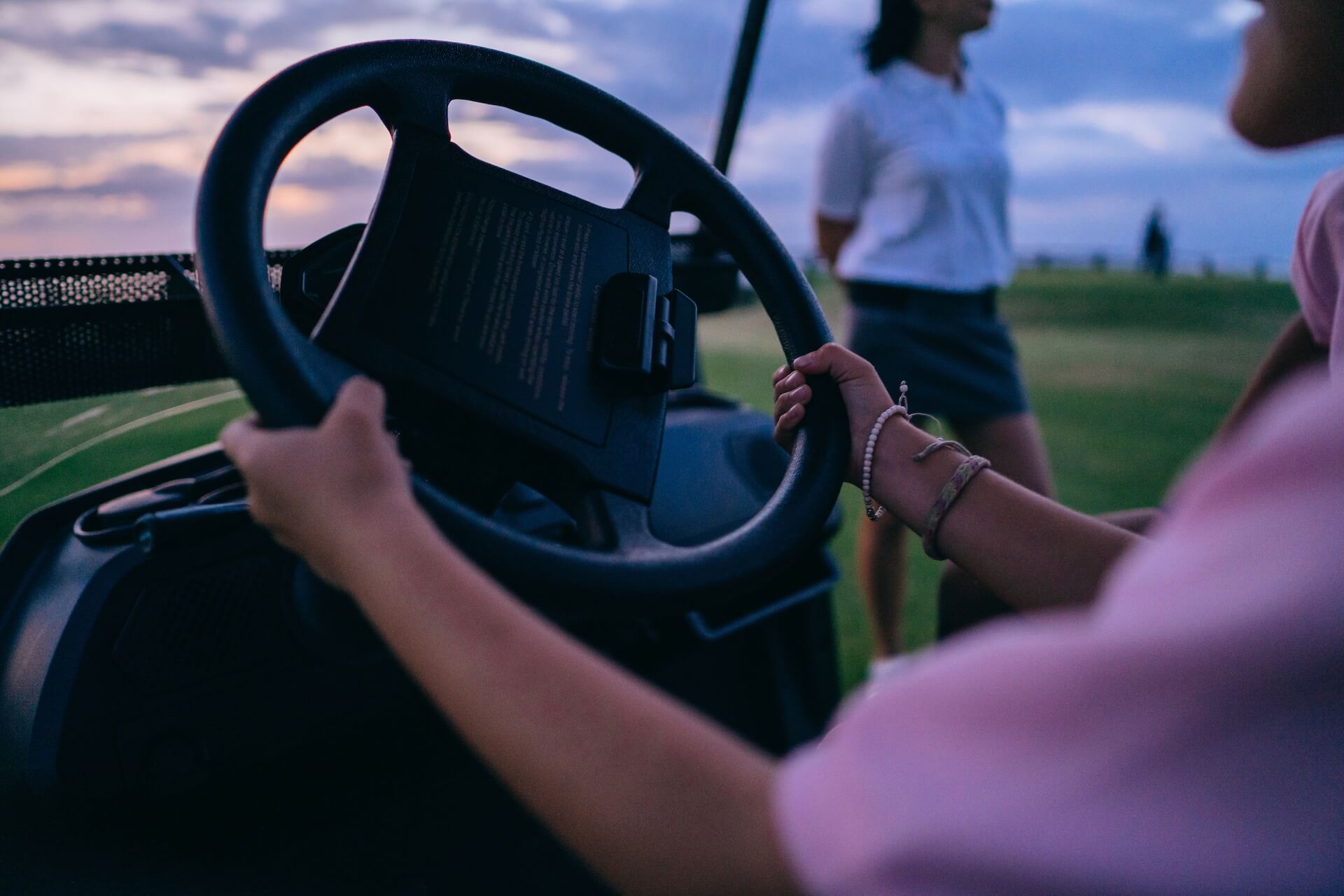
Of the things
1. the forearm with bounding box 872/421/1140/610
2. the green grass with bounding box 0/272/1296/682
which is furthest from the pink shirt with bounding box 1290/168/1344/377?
the green grass with bounding box 0/272/1296/682

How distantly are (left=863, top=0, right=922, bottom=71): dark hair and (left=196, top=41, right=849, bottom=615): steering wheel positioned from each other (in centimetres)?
123

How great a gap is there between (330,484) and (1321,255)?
1062 millimetres

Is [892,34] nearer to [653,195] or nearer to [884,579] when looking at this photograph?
[884,579]

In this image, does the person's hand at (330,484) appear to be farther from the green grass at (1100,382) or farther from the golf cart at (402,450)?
the green grass at (1100,382)

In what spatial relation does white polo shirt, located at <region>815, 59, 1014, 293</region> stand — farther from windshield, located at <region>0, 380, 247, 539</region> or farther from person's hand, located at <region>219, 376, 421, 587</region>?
person's hand, located at <region>219, 376, 421, 587</region>

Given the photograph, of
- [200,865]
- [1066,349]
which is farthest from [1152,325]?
[200,865]

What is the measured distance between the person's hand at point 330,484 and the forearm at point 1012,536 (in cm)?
48

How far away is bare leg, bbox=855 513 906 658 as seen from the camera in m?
2.00

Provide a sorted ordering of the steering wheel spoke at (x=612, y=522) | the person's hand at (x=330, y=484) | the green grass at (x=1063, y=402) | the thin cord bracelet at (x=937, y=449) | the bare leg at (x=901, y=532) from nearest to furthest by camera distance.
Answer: the person's hand at (x=330, y=484), the steering wheel spoke at (x=612, y=522), the thin cord bracelet at (x=937, y=449), the green grass at (x=1063, y=402), the bare leg at (x=901, y=532)

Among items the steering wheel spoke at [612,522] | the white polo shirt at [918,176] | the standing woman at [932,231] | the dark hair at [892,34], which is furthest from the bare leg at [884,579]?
the steering wheel spoke at [612,522]

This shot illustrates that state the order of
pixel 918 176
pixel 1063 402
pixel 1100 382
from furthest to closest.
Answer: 1. pixel 1100 382
2. pixel 1063 402
3. pixel 918 176

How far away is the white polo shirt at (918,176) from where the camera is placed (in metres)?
1.88

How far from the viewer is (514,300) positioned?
2.48ft

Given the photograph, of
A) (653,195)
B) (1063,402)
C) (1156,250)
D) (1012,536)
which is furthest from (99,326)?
(1156,250)
